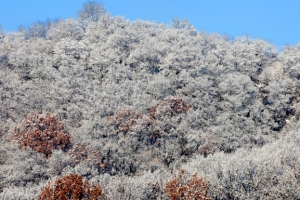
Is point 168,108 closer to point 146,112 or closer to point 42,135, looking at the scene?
point 146,112

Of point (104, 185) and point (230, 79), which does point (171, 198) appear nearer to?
point (104, 185)

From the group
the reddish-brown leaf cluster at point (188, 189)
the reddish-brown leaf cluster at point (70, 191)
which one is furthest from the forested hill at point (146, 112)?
the reddish-brown leaf cluster at point (70, 191)

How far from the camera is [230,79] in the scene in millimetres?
64688

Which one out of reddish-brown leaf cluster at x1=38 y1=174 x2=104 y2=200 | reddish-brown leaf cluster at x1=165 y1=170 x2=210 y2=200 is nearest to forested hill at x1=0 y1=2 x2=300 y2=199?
reddish-brown leaf cluster at x1=165 y1=170 x2=210 y2=200

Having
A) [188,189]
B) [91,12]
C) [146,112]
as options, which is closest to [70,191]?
[188,189]

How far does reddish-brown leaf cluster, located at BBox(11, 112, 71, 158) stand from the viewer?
4353cm

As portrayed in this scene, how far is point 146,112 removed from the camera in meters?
54.7

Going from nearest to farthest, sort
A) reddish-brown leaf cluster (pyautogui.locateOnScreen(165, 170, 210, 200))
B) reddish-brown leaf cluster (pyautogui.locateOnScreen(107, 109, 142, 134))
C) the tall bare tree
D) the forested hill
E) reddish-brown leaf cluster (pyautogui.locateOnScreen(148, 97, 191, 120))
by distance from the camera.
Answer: reddish-brown leaf cluster (pyautogui.locateOnScreen(165, 170, 210, 200)) → the forested hill → reddish-brown leaf cluster (pyautogui.locateOnScreen(107, 109, 142, 134)) → reddish-brown leaf cluster (pyautogui.locateOnScreen(148, 97, 191, 120)) → the tall bare tree

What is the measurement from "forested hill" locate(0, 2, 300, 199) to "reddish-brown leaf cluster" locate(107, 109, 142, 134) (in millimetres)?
177

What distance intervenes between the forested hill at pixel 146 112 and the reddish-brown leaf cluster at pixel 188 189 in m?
0.14

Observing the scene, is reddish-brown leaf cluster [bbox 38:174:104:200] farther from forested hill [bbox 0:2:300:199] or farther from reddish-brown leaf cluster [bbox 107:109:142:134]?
reddish-brown leaf cluster [bbox 107:109:142:134]

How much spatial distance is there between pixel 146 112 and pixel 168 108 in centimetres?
400

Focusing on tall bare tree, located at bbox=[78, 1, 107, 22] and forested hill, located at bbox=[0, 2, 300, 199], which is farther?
tall bare tree, located at bbox=[78, 1, 107, 22]

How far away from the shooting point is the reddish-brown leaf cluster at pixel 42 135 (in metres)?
43.5
